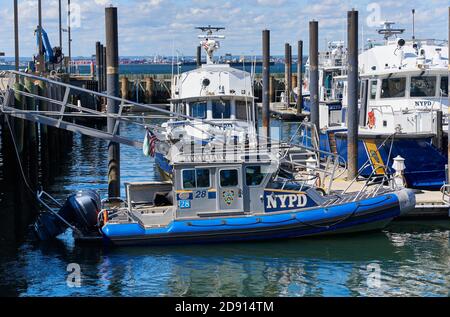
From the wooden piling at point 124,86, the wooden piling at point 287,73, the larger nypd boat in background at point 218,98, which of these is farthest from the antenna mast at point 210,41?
the wooden piling at point 124,86

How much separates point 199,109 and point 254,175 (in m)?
7.02

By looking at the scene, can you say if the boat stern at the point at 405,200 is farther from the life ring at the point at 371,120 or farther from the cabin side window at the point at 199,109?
the cabin side window at the point at 199,109

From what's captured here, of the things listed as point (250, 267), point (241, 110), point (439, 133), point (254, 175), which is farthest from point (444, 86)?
point (250, 267)

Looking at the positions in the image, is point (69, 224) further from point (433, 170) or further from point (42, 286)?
point (433, 170)

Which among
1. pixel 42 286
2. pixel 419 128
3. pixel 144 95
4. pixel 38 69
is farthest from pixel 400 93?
pixel 144 95

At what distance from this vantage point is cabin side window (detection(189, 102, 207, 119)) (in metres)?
23.6

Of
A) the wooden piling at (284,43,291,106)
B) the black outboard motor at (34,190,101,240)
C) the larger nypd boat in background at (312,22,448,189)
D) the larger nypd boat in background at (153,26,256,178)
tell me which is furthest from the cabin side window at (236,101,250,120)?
the wooden piling at (284,43,291,106)

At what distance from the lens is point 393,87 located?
23344mm

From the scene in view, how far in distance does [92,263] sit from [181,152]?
2.93 meters

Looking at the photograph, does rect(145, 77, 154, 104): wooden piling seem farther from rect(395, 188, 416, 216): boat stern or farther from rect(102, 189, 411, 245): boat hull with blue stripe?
rect(102, 189, 411, 245): boat hull with blue stripe

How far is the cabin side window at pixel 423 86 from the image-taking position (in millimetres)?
22859

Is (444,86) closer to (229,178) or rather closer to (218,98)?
(218,98)
